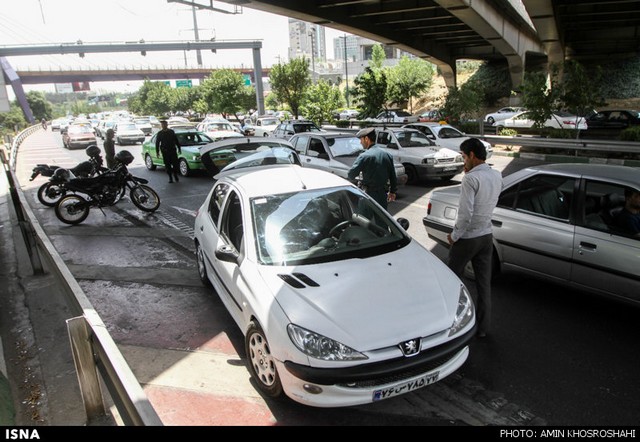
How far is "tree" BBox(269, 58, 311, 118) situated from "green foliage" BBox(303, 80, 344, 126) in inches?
73.6

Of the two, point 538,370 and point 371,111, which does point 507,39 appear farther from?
point 538,370

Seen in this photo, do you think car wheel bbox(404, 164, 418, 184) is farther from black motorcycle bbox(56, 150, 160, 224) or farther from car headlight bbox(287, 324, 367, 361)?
car headlight bbox(287, 324, 367, 361)

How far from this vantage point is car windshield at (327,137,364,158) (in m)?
11.3

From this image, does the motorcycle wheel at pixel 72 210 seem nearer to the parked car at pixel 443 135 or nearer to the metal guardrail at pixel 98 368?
the metal guardrail at pixel 98 368

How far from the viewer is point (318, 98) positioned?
99.7 ft

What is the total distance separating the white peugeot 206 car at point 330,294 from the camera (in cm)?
302

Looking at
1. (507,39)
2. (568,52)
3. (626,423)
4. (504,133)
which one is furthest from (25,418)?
(568,52)

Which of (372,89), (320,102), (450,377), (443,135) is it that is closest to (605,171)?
(450,377)

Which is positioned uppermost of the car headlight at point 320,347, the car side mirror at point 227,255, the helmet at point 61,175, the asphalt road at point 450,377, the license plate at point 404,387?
the helmet at point 61,175

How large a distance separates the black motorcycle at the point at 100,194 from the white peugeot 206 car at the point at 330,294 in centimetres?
610

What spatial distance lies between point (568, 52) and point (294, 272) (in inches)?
1937

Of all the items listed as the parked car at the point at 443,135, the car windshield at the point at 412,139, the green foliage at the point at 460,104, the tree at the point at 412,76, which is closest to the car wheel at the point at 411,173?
the car windshield at the point at 412,139

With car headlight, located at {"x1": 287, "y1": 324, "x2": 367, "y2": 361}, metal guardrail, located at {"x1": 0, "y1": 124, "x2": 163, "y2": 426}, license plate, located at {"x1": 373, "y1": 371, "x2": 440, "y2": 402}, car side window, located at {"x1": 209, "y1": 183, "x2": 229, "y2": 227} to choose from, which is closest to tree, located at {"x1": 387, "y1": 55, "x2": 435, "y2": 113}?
car side window, located at {"x1": 209, "y1": 183, "x2": 229, "y2": 227}

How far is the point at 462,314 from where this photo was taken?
3484 mm
